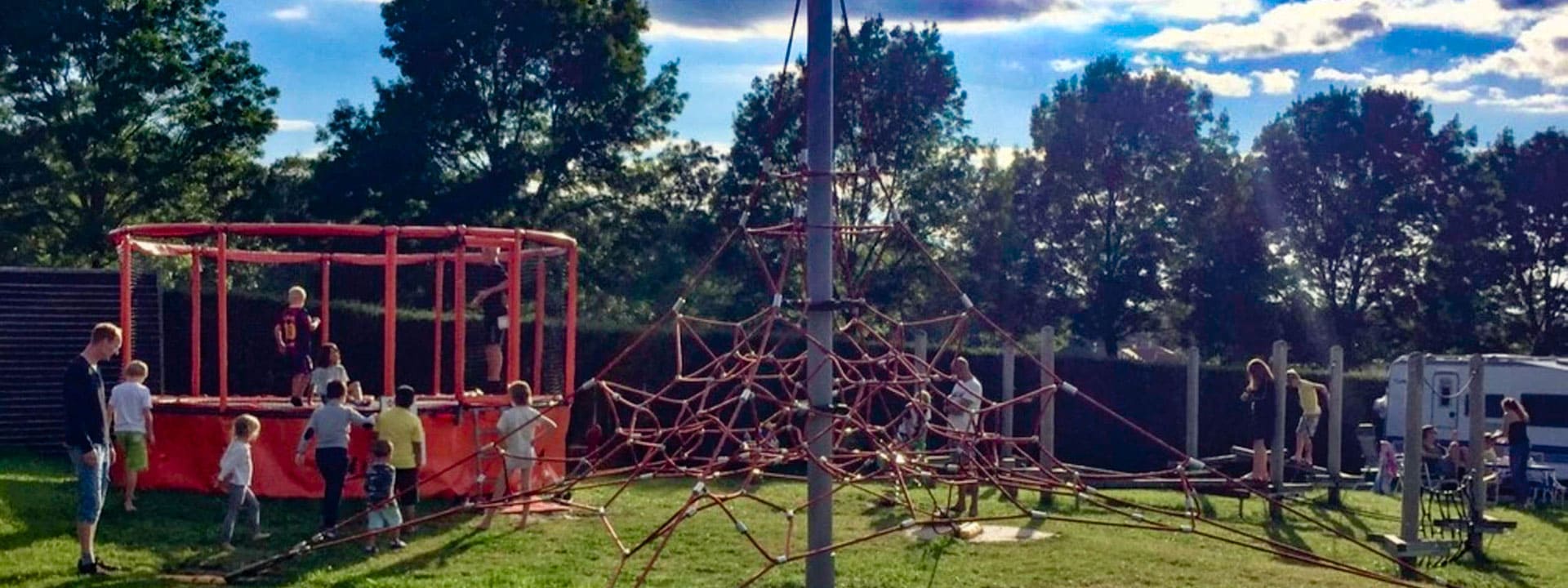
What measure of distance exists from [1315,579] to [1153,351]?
2037cm

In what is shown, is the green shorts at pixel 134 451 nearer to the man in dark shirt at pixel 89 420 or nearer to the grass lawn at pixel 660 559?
the grass lawn at pixel 660 559

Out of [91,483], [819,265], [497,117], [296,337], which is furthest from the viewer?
[497,117]

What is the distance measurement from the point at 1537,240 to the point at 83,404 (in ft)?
124

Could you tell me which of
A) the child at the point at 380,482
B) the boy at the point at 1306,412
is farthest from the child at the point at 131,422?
the boy at the point at 1306,412

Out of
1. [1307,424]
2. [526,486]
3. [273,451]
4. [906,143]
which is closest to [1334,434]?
[1307,424]

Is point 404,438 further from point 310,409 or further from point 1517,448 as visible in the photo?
point 1517,448

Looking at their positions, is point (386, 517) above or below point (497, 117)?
below

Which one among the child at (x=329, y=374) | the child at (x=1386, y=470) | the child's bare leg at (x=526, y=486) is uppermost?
the child at (x=329, y=374)

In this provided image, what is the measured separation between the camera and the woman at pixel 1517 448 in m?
19.5

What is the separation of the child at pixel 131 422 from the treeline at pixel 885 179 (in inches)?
520

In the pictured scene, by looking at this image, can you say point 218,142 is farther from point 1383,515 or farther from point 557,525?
point 1383,515

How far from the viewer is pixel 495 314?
17141 millimetres

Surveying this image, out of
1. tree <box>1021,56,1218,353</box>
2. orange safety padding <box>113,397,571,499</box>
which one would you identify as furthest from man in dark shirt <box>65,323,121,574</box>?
tree <box>1021,56,1218,353</box>

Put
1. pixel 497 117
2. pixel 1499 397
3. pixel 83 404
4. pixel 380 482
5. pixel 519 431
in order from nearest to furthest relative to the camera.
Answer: pixel 83 404, pixel 380 482, pixel 519 431, pixel 1499 397, pixel 497 117
